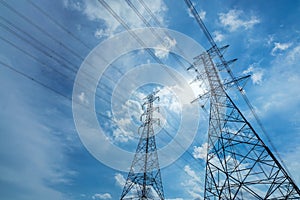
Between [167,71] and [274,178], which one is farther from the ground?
[167,71]

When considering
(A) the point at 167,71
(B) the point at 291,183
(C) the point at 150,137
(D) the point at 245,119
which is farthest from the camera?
(C) the point at 150,137

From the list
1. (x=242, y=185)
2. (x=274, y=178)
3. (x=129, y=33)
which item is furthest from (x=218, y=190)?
(x=129, y=33)

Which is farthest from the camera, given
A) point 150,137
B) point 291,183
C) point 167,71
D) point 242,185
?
point 150,137

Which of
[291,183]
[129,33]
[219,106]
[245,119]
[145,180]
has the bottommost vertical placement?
[291,183]

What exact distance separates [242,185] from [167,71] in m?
10.6

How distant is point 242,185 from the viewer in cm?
1009

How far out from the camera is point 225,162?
1130 centimetres

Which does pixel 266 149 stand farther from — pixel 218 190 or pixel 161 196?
pixel 161 196

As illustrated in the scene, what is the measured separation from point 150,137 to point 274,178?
12.3m

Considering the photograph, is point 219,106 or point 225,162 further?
point 219,106

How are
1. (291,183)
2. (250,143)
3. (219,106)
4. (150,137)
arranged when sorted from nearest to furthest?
(291,183) < (250,143) < (219,106) < (150,137)

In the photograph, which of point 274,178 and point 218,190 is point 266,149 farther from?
point 218,190

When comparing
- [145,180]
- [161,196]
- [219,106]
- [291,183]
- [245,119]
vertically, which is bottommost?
[291,183]

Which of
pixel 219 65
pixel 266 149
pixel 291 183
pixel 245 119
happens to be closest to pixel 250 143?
pixel 266 149
